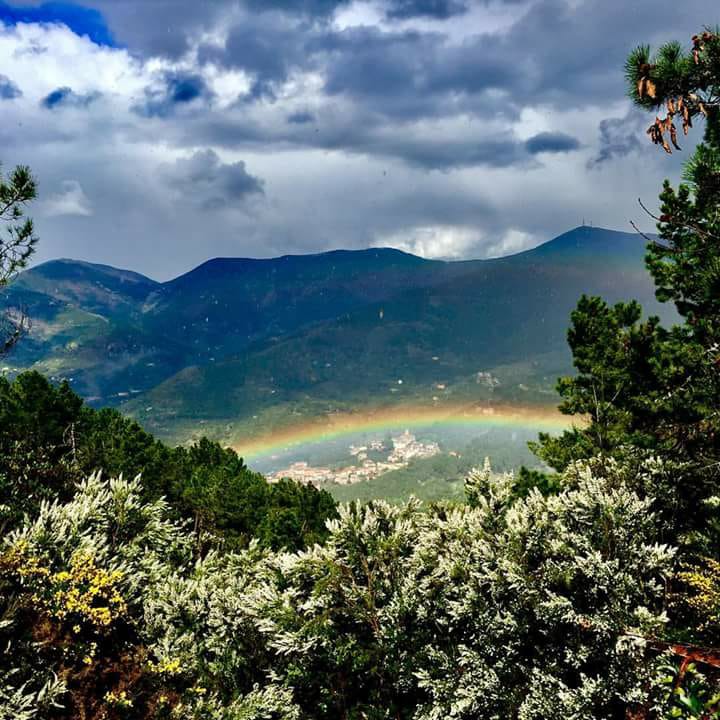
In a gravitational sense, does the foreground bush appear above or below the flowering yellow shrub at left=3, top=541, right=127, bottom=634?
below

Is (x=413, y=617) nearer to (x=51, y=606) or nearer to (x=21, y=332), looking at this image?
(x=51, y=606)

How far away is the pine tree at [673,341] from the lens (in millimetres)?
10984

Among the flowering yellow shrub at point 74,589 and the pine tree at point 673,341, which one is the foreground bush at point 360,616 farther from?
the pine tree at point 673,341

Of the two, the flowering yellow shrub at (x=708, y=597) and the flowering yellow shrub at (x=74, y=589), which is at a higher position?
the flowering yellow shrub at (x=74, y=589)

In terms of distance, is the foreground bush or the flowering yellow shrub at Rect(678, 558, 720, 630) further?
the flowering yellow shrub at Rect(678, 558, 720, 630)

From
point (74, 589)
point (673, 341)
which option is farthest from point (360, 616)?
point (673, 341)

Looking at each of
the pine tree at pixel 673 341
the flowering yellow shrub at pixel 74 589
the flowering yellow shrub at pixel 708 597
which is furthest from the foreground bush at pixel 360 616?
the pine tree at pixel 673 341

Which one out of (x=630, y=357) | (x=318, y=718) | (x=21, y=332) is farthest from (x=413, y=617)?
(x=630, y=357)

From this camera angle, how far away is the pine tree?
11.0 m

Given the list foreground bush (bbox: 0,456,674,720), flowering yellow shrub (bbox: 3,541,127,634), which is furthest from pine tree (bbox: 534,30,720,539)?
flowering yellow shrub (bbox: 3,541,127,634)

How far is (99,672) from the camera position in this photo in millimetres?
11875

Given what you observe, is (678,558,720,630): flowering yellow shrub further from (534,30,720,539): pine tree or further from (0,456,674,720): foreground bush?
(534,30,720,539): pine tree

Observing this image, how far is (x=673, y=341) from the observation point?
27.5 metres

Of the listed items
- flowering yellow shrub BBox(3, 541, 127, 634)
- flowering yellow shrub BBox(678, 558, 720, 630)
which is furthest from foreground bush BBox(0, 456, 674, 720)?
flowering yellow shrub BBox(678, 558, 720, 630)
